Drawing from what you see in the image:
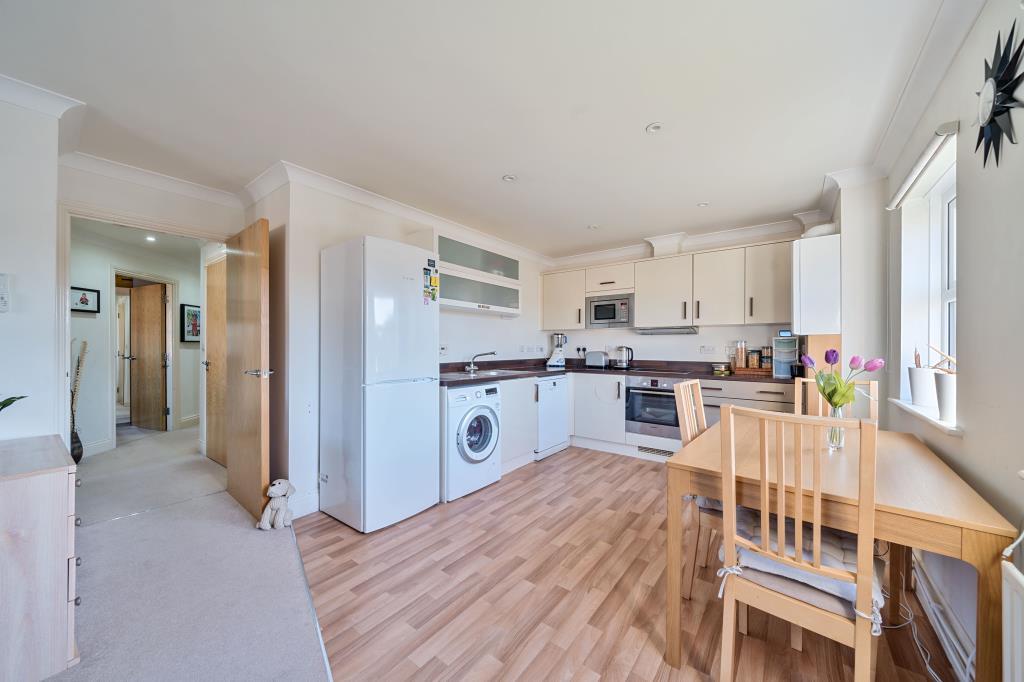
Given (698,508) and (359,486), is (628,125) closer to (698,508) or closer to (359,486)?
(698,508)

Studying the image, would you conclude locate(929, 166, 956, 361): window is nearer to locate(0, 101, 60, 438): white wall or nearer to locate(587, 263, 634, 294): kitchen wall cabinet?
locate(587, 263, 634, 294): kitchen wall cabinet

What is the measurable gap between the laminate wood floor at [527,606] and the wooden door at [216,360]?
5.67 feet

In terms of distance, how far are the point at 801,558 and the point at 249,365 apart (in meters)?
3.02

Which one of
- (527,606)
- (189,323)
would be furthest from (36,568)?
(189,323)

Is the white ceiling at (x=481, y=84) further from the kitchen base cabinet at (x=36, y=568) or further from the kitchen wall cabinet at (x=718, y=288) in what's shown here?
the kitchen base cabinet at (x=36, y=568)

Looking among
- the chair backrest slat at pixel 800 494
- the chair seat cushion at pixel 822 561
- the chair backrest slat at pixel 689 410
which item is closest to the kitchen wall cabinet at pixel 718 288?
the chair backrest slat at pixel 689 410

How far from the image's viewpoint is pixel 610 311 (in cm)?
432

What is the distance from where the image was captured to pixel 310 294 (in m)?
2.67

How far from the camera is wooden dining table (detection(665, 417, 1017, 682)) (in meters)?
0.96

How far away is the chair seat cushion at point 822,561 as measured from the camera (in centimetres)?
115

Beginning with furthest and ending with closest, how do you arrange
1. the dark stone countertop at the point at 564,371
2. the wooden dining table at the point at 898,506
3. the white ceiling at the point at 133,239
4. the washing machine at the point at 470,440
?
the white ceiling at the point at 133,239, the dark stone countertop at the point at 564,371, the washing machine at the point at 470,440, the wooden dining table at the point at 898,506

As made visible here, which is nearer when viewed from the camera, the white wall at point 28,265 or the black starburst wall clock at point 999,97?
the black starburst wall clock at point 999,97

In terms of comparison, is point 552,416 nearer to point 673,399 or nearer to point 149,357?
point 673,399

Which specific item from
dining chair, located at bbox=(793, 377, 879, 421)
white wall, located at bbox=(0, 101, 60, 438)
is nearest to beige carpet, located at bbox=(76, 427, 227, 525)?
white wall, located at bbox=(0, 101, 60, 438)
